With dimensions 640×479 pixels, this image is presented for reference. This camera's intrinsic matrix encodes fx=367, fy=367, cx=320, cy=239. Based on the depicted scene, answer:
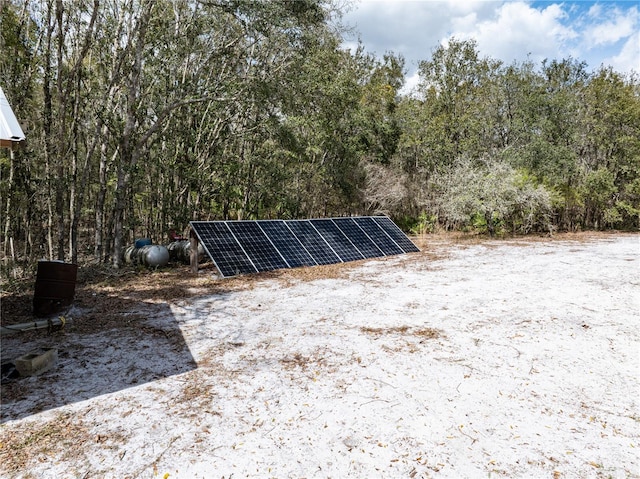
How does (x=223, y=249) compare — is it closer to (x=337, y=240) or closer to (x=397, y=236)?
(x=337, y=240)

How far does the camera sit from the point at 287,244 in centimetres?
1042

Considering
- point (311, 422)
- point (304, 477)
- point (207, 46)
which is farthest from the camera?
point (207, 46)

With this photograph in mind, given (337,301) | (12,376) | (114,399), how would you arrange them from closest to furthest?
(114,399)
(12,376)
(337,301)

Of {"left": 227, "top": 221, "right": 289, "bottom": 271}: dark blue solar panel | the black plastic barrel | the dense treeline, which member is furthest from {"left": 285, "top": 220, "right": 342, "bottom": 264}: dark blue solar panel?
the black plastic barrel

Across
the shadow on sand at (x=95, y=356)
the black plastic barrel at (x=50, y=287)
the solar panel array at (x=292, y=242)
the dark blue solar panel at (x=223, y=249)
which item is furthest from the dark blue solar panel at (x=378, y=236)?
the black plastic barrel at (x=50, y=287)

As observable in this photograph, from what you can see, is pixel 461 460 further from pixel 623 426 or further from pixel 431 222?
Answer: pixel 431 222

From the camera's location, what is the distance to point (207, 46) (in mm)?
12062

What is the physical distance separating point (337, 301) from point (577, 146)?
20.7 metres

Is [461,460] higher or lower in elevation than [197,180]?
lower

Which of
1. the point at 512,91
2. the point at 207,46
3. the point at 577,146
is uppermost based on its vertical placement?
the point at 512,91

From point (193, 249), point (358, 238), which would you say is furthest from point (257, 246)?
point (358, 238)

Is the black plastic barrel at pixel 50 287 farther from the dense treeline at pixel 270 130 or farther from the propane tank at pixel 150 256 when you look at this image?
the propane tank at pixel 150 256

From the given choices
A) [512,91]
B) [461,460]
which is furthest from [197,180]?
[512,91]

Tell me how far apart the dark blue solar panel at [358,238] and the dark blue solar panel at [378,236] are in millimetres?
198
